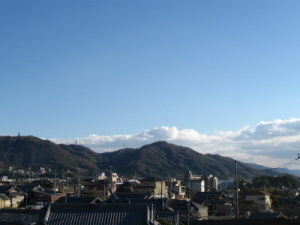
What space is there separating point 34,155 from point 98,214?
150 m

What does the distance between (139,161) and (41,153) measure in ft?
136

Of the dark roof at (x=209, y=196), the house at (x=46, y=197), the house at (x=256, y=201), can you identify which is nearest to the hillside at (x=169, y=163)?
the dark roof at (x=209, y=196)

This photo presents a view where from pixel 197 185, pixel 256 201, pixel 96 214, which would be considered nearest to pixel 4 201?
pixel 96 214

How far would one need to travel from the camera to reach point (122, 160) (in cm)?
17575

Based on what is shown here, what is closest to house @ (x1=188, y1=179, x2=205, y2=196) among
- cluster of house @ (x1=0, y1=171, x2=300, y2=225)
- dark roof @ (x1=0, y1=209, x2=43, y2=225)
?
cluster of house @ (x1=0, y1=171, x2=300, y2=225)

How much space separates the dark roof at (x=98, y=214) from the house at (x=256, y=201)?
38.6 meters

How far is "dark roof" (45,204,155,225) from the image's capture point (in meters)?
17.5

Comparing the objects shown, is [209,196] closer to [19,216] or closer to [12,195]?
[12,195]

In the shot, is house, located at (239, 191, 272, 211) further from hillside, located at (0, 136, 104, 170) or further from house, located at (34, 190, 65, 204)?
hillside, located at (0, 136, 104, 170)

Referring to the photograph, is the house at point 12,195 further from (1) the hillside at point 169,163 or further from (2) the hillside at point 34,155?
(1) the hillside at point 169,163

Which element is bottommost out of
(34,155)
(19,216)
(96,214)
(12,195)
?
(12,195)

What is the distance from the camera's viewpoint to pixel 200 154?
195250mm

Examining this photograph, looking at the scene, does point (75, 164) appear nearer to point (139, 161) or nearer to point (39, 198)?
point (139, 161)

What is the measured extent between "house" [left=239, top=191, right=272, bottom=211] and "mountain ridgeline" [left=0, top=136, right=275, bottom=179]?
86000mm
